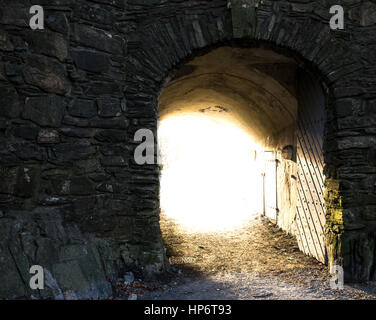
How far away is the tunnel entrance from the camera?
4.06 metres

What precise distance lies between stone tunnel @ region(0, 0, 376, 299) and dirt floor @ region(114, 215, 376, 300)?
296 millimetres

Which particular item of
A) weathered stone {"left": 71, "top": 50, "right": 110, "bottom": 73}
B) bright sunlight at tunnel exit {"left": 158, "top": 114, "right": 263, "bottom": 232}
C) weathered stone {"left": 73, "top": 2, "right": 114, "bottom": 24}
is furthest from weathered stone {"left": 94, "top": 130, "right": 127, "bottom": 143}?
bright sunlight at tunnel exit {"left": 158, "top": 114, "right": 263, "bottom": 232}

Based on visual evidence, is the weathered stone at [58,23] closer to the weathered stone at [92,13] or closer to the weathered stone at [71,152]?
the weathered stone at [92,13]

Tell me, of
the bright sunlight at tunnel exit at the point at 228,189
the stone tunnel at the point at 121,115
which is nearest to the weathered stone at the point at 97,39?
the stone tunnel at the point at 121,115

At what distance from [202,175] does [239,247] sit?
1392cm

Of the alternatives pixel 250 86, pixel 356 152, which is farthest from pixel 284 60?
pixel 356 152

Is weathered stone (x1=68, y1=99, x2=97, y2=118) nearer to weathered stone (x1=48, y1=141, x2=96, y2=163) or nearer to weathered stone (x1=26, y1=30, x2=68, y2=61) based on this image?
weathered stone (x1=48, y1=141, x2=96, y2=163)

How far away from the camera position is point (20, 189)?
271 cm

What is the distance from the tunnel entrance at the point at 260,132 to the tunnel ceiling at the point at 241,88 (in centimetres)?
1

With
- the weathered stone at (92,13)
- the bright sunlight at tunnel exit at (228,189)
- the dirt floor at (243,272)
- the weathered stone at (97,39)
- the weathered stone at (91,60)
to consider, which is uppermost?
the weathered stone at (92,13)

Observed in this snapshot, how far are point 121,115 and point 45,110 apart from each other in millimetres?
780

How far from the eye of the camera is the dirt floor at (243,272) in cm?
294

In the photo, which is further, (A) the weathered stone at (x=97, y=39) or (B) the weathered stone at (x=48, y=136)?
(A) the weathered stone at (x=97, y=39)
